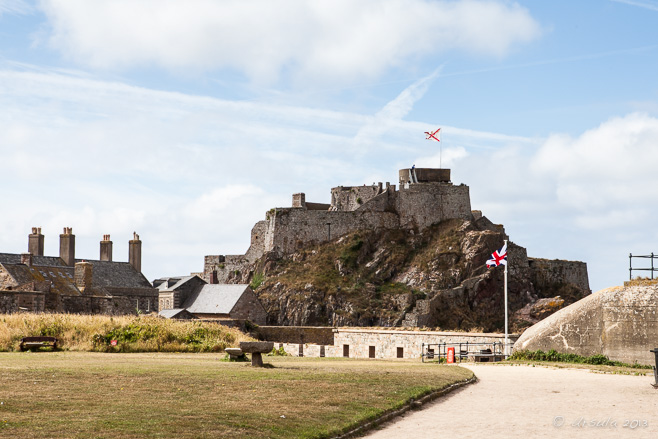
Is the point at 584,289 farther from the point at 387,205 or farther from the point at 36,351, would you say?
the point at 36,351

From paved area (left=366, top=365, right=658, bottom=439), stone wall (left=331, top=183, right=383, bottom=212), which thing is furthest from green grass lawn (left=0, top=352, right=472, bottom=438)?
stone wall (left=331, top=183, right=383, bottom=212)

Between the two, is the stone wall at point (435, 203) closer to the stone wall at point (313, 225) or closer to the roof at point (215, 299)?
the stone wall at point (313, 225)

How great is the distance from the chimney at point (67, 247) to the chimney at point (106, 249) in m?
3.24

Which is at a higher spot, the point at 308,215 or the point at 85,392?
the point at 308,215

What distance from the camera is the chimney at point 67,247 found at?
233ft

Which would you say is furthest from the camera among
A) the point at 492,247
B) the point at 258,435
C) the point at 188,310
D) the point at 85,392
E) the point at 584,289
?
the point at 584,289

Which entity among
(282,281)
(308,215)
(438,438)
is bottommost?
(438,438)

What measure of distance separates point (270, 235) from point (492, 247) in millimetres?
21807

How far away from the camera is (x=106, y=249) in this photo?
7481cm

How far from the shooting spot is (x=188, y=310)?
68.1 meters

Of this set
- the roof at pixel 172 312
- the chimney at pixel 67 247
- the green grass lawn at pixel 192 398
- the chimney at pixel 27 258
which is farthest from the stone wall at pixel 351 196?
the green grass lawn at pixel 192 398

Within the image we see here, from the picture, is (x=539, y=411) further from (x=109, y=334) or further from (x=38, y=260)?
(x=38, y=260)

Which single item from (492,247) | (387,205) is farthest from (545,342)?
(387,205)

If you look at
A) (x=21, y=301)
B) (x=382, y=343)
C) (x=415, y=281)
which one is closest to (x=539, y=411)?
(x=382, y=343)
